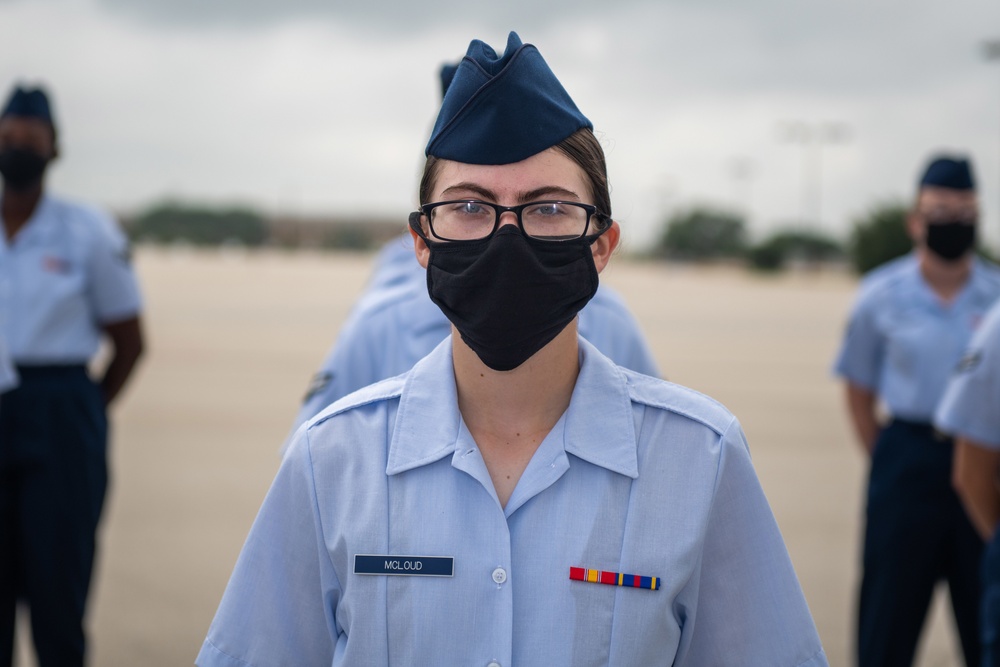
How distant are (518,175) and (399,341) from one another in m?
1.43

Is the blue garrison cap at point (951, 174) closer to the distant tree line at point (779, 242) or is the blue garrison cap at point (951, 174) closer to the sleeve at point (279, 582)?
the sleeve at point (279, 582)

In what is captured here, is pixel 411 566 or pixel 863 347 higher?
pixel 411 566

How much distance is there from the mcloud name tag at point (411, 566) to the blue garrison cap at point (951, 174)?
405 cm

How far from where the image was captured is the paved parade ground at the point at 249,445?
5812 mm

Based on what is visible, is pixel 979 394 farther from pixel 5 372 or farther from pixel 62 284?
→ pixel 62 284

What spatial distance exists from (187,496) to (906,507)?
17.4 feet

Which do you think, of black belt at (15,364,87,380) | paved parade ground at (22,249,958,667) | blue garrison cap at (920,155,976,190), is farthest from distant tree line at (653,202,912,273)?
black belt at (15,364,87,380)

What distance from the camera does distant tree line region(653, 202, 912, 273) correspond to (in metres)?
39.9

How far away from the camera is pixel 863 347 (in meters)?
5.22

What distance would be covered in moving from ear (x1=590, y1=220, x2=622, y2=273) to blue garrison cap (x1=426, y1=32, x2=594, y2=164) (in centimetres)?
20

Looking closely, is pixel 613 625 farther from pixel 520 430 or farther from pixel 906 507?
pixel 906 507

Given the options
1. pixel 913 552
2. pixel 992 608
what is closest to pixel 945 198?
pixel 913 552

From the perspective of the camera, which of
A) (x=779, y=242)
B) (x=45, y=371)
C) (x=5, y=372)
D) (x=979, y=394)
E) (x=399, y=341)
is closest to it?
(x=399, y=341)

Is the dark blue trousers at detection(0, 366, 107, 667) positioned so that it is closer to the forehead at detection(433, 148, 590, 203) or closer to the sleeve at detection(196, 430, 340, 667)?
the sleeve at detection(196, 430, 340, 667)
